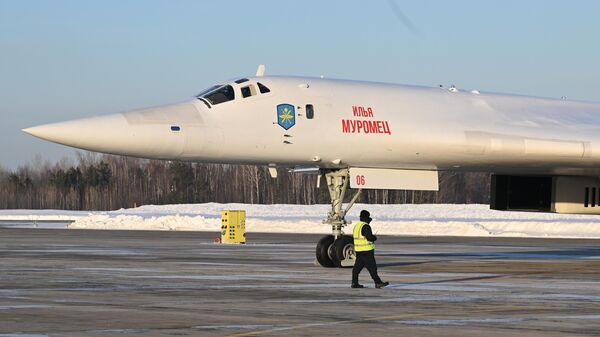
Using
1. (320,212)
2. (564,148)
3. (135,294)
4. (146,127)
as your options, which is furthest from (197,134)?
(320,212)

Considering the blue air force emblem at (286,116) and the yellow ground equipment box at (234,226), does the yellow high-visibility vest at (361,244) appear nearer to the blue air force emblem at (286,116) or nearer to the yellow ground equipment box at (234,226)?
the blue air force emblem at (286,116)

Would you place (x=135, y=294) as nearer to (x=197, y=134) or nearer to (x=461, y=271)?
(x=197, y=134)

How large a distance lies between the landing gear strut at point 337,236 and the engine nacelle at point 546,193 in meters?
4.13

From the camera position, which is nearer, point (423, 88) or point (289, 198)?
point (423, 88)

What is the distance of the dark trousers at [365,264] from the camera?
18.9 metres

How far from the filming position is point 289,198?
4818 inches

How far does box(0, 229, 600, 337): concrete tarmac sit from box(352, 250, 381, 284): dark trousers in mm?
314

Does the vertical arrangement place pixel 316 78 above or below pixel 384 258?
above

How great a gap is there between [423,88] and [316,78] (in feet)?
8.20

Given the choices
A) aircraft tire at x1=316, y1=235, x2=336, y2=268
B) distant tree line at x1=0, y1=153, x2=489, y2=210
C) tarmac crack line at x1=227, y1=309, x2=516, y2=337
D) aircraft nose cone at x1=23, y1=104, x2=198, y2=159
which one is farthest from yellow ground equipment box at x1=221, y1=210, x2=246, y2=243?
distant tree line at x1=0, y1=153, x2=489, y2=210

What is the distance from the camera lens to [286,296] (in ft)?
55.5

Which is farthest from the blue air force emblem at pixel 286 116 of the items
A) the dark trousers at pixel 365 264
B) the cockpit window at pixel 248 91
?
the dark trousers at pixel 365 264

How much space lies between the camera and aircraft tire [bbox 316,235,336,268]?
2417 cm

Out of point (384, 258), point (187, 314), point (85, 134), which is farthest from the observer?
point (384, 258)
